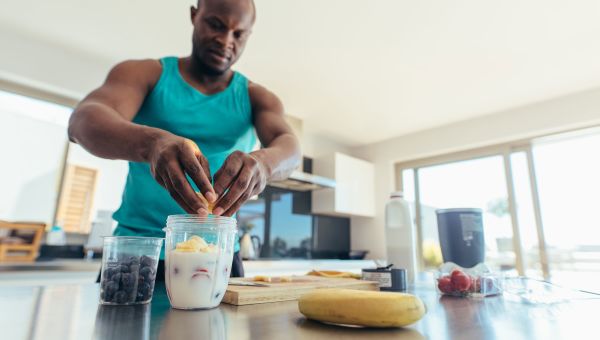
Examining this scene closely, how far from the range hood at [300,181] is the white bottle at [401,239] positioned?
195 centimetres

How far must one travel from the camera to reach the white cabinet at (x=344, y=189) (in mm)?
3518

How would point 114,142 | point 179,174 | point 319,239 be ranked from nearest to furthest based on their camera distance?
point 179,174 < point 114,142 < point 319,239

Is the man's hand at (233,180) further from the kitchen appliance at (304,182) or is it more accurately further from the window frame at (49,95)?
the kitchen appliance at (304,182)

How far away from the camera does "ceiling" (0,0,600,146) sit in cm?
190

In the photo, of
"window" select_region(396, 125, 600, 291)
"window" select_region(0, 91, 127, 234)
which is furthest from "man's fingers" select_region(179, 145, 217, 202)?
"window" select_region(396, 125, 600, 291)

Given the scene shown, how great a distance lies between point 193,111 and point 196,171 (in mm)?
442

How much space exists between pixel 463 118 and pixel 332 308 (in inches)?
132

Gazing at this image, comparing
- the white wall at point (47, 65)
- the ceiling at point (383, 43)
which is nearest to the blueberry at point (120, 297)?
the ceiling at point (383, 43)

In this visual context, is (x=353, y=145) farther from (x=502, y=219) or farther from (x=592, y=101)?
(x=592, y=101)

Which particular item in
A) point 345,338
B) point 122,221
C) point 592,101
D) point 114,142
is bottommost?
point 345,338

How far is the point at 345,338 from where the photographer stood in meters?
0.35

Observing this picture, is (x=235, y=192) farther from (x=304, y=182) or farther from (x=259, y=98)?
(x=304, y=182)

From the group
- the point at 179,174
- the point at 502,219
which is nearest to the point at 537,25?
the point at 502,219

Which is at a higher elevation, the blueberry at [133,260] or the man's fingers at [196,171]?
the man's fingers at [196,171]
